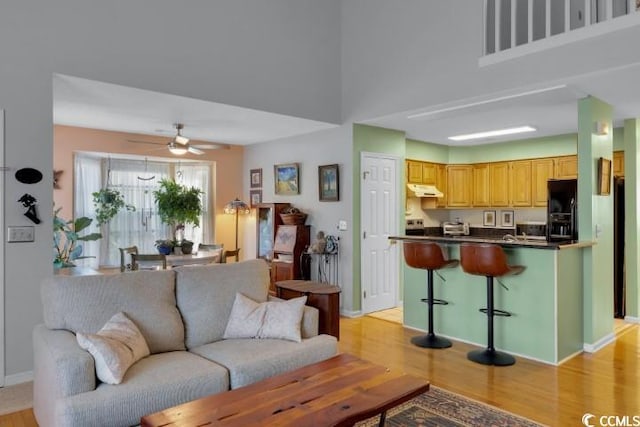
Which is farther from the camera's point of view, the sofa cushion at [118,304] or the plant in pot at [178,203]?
the plant in pot at [178,203]

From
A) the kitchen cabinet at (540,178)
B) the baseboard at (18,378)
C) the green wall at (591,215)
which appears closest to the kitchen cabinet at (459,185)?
the kitchen cabinet at (540,178)

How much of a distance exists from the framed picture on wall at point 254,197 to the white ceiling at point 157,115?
35.4 inches

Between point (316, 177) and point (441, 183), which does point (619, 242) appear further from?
point (316, 177)

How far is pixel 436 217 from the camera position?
779 centimetres

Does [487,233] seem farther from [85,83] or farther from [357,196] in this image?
[85,83]

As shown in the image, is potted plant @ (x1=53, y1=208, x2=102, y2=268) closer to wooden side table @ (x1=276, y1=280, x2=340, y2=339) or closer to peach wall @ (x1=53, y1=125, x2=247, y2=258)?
peach wall @ (x1=53, y1=125, x2=247, y2=258)

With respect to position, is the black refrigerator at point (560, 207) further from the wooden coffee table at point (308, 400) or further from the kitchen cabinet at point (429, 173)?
the wooden coffee table at point (308, 400)

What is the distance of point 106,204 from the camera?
6309mm

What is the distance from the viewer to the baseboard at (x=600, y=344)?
4.21 meters

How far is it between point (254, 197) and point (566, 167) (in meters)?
4.77

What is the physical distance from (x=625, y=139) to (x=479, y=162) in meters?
2.36

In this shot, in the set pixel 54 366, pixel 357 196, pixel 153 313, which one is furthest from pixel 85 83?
pixel 357 196

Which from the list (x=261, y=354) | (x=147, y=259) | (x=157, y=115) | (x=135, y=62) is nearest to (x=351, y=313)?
(x=147, y=259)

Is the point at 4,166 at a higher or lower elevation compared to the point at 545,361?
higher
